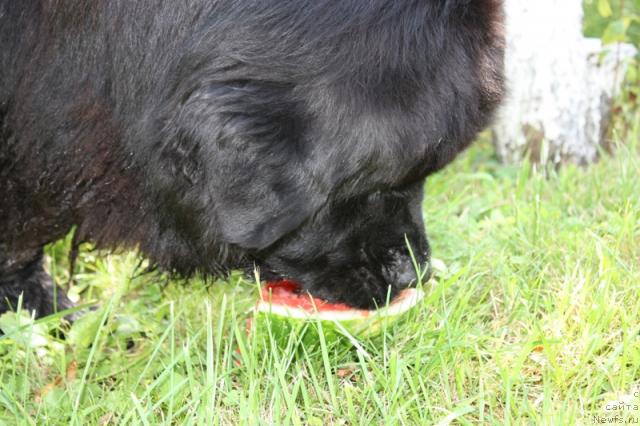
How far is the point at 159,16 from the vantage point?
7.71 ft

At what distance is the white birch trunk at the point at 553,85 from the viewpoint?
4.17 meters

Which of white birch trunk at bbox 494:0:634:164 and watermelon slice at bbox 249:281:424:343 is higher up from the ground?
white birch trunk at bbox 494:0:634:164

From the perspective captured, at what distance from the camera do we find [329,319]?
2.57 m

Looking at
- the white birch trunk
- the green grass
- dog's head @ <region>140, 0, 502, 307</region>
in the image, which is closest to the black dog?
dog's head @ <region>140, 0, 502, 307</region>

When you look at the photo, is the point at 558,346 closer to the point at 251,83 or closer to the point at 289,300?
the point at 289,300

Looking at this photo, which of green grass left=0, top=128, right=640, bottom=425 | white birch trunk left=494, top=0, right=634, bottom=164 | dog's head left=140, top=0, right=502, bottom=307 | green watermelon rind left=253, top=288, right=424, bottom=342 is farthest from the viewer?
white birch trunk left=494, top=0, right=634, bottom=164

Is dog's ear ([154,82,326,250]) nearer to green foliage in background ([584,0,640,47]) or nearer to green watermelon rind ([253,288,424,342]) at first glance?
green watermelon rind ([253,288,424,342])

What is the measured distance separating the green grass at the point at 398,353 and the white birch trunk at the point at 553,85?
0.98 m

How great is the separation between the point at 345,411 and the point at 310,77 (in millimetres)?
889

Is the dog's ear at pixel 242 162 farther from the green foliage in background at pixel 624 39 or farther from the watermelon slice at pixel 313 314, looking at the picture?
the green foliage in background at pixel 624 39

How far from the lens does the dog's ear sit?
226cm

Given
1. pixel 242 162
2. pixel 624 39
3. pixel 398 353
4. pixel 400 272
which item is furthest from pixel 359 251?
pixel 624 39

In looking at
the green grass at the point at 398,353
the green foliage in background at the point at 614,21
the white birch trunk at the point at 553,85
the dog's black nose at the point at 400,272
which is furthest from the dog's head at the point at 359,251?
the green foliage in background at the point at 614,21

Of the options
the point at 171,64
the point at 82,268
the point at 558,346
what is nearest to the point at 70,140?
the point at 171,64
